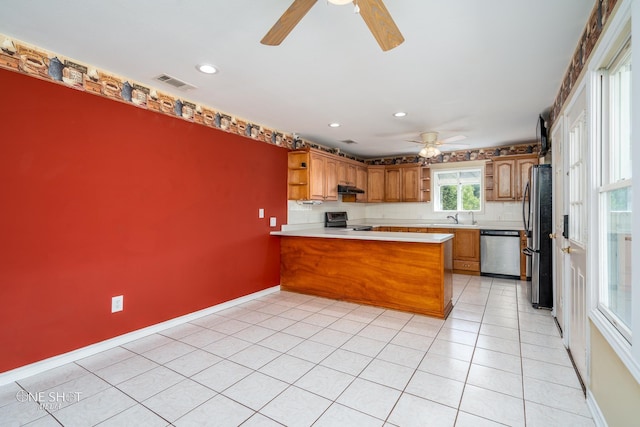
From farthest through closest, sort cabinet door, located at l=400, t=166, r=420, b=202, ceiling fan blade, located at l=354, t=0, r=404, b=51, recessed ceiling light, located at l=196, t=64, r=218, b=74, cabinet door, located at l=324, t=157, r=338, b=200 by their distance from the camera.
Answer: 1. cabinet door, located at l=400, t=166, r=420, b=202
2. cabinet door, located at l=324, t=157, r=338, b=200
3. recessed ceiling light, located at l=196, t=64, r=218, b=74
4. ceiling fan blade, located at l=354, t=0, r=404, b=51

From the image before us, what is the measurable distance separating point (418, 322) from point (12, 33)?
4.10 metres

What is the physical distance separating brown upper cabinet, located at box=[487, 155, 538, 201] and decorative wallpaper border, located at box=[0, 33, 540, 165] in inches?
146

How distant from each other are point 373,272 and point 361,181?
9.28ft

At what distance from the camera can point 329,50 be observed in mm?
2227

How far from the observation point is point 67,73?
2385mm

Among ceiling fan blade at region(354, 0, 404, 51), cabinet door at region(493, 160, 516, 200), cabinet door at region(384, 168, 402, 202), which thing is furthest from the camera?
cabinet door at region(384, 168, 402, 202)

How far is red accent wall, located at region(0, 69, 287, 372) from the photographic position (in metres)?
2.15

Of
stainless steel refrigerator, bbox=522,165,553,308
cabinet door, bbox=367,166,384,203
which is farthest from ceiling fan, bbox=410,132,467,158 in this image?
cabinet door, bbox=367,166,384,203

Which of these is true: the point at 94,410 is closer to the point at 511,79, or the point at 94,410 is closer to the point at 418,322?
the point at 418,322

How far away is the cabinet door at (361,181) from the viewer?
6.05 meters

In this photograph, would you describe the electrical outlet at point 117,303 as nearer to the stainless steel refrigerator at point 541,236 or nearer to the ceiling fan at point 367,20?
the ceiling fan at point 367,20

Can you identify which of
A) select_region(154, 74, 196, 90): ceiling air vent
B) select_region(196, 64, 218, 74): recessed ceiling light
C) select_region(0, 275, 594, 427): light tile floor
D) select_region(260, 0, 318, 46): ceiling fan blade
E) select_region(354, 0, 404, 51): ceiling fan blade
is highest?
select_region(154, 74, 196, 90): ceiling air vent

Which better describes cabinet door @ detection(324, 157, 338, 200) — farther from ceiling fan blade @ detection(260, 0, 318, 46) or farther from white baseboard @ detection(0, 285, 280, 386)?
ceiling fan blade @ detection(260, 0, 318, 46)

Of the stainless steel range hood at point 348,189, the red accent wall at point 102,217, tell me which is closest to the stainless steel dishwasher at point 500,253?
the stainless steel range hood at point 348,189
